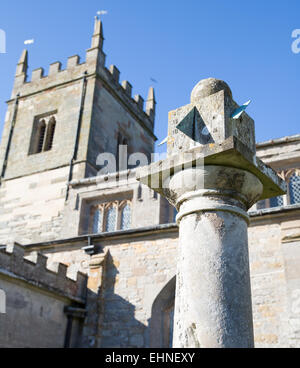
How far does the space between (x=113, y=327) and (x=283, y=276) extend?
423cm

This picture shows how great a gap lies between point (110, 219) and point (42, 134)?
256 inches

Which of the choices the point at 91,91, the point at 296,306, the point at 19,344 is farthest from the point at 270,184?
the point at 91,91

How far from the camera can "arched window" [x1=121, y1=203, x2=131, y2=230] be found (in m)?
14.3

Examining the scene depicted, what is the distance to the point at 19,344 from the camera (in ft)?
30.6

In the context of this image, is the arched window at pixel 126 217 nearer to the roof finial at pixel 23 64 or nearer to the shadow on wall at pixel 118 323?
the shadow on wall at pixel 118 323

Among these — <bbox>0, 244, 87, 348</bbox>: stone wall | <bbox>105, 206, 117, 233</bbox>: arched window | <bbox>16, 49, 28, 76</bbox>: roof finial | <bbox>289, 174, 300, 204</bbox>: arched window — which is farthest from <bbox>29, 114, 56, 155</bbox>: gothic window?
<bbox>289, 174, 300, 204</bbox>: arched window

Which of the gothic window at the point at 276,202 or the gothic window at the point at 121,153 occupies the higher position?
the gothic window at the point at 121,153

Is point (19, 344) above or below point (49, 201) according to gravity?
below

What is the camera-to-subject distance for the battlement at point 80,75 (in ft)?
64.0

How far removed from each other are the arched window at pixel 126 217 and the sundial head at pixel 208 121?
1107cm

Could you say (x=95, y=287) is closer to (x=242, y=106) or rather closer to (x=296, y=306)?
(x=296, y=306)

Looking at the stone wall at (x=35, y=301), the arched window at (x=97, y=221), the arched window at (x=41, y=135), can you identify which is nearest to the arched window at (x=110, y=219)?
the arched window at (x=97, y=221)

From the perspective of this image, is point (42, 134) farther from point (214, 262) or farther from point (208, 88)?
point (214, 262)

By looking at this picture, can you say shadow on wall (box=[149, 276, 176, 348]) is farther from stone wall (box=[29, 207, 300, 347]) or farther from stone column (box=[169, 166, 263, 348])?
stone column (box=[169, 166, 263, 348])
